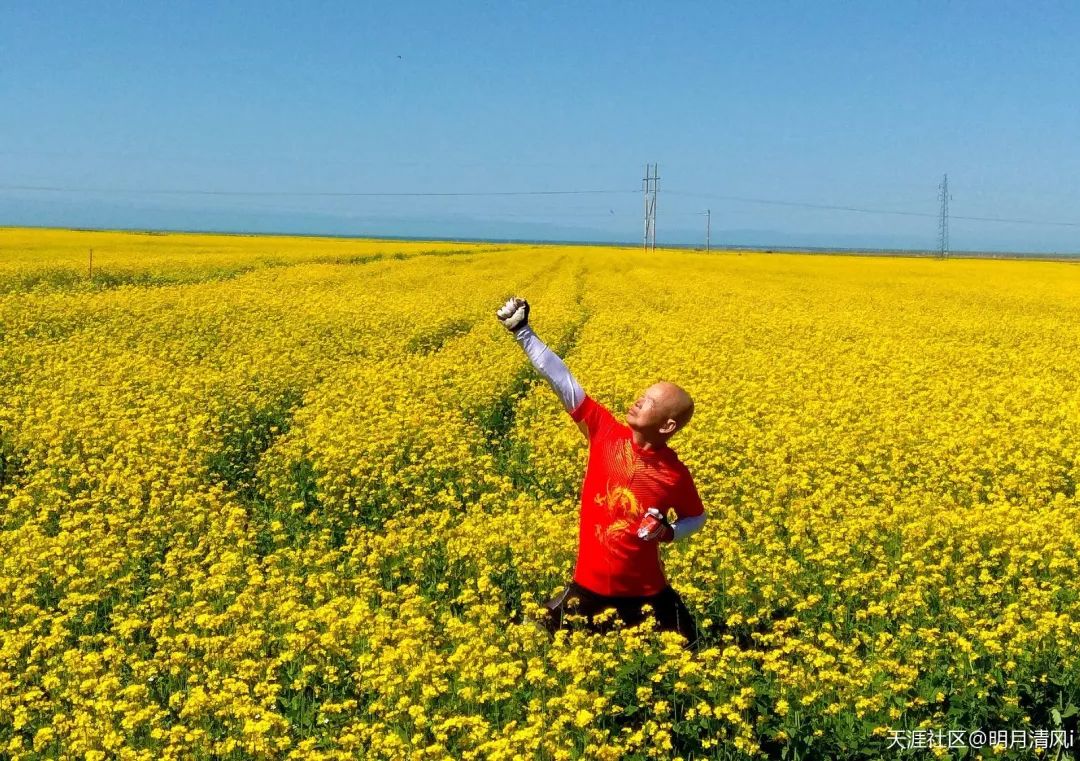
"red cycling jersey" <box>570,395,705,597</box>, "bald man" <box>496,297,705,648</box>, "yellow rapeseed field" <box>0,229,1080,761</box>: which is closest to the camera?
"yellow rapeseed field" <box>0,229,1080,761</box>

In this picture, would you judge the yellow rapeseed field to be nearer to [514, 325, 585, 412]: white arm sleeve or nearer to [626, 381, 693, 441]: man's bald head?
[626, 381, 693, 441]: man's bald head

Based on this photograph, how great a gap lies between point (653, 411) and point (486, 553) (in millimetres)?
2287

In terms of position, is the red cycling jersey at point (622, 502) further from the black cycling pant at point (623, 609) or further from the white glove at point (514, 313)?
the white glove at point (514, 313)

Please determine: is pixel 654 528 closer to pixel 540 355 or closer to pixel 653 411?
pixel 653 411

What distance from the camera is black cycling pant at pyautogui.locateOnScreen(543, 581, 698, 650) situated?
4875 millimetres

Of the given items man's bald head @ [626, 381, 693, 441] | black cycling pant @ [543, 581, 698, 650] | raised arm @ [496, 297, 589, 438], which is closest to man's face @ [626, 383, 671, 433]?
man's bald head @ [626, 381, 693, 441]

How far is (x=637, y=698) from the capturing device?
453 centimetres

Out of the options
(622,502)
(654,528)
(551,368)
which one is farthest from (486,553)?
(654,528)

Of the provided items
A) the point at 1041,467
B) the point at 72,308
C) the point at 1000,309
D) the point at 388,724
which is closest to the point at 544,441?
the point at 1041,467

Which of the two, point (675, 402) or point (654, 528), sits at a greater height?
point (675, 402)

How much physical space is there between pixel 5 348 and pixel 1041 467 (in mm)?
14525

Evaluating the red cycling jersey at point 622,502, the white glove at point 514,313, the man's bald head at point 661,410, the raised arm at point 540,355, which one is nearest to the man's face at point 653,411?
the man's bald head at point 661,410

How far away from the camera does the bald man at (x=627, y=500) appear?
14.6 ft

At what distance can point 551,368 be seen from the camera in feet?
15.4
